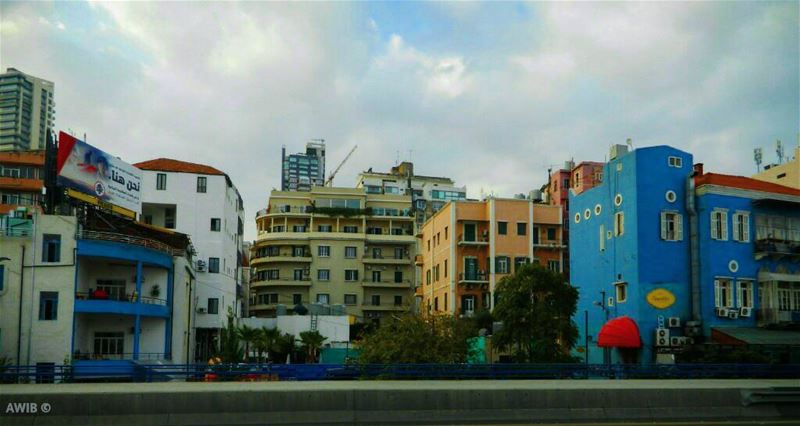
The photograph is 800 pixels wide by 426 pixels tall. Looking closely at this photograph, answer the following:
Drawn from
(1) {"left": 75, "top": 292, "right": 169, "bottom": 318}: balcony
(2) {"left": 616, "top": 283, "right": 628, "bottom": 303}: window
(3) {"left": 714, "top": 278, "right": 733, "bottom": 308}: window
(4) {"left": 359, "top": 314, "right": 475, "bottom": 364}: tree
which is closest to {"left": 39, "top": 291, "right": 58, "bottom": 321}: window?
(1) {"left": 75, "top": 292, "right": 169, "bottom": 318}: balcony

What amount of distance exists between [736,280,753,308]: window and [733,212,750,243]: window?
2644 millimetres

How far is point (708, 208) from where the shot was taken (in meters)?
45.4

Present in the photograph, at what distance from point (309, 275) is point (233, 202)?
2325 centimetres

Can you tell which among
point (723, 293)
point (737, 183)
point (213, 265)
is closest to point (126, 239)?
point (213, 265)

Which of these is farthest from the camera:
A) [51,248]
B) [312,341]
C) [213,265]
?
[213,265]

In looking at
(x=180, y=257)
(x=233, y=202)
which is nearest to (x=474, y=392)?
(x=180, y=257)

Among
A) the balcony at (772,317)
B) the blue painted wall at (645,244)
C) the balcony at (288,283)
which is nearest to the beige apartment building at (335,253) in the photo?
the balcony at (288,283)

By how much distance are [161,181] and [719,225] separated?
4404 centimetres

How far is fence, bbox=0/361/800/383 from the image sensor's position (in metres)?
28.3

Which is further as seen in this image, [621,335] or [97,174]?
[97,174]

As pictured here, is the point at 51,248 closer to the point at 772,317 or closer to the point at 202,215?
the point at 202,215

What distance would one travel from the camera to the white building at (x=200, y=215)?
208 feet

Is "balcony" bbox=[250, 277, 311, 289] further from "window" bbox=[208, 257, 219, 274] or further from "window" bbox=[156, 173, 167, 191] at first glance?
"window" bbox=[156, 173, 167, 191]

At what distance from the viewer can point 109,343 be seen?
1849 inches
